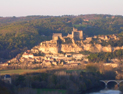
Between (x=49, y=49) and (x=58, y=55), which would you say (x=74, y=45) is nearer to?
(x=58, y=55)

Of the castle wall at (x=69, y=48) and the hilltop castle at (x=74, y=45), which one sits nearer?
the hilltop castle at (x=74, y=45)

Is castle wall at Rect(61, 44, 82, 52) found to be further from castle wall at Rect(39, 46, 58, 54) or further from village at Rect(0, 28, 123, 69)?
Result: castle wall at Rect(39, 46, 58, 54)

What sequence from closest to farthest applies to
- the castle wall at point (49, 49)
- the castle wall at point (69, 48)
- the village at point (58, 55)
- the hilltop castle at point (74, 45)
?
the village at point (58, 55) → the hilltop castle at point (74, 45) → the castle wall at point (69, 48) → the castle wall at point (49, 49)

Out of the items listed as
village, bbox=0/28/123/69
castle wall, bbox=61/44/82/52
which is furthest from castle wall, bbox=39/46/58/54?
castle wall, bbox=61/44/82/52

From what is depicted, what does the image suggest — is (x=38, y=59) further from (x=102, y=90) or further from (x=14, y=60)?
(x=102, y=90)

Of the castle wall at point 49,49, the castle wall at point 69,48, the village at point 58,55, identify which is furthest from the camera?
the castle wall at point 49,49

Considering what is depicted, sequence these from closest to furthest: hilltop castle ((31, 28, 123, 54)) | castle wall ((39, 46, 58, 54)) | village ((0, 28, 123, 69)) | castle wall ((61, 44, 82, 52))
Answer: village ((0, 28, 123, 69))
hilltop castle ((31, 28, 123, 54))
castle wall ((61, 44, 82, 52))
castle wall ((39, 46, 58, 54))

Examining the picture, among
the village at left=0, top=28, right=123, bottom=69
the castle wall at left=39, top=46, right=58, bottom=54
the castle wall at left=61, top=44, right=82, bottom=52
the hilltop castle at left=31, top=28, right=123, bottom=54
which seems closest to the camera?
the village at left=0, top=28, right=123, bottom=69

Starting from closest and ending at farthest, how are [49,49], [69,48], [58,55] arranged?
[58,55] → [69,48] → [49,49]

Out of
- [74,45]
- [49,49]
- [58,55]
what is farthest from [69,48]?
[49,49]

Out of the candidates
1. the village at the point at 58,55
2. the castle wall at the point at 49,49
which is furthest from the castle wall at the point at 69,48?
the castle wall at the point at 49,49

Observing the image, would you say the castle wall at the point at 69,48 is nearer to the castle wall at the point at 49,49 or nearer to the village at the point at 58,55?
the village at the point at 58,55

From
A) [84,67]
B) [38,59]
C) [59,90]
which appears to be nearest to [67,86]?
[59,90]
